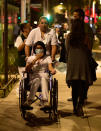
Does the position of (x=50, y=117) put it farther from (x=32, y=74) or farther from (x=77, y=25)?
(x=77, y=25)

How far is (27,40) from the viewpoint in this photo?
27.0 ft

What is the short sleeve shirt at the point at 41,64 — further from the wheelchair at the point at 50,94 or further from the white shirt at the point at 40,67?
the wheelchair at the point at 50,94

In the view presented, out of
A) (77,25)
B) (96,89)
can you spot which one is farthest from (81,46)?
(96,89)

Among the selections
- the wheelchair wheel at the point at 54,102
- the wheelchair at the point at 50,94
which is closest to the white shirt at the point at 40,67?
the wheelchair at the point at 50,94

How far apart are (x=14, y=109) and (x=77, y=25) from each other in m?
2.13

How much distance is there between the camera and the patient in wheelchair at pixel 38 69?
685 cm

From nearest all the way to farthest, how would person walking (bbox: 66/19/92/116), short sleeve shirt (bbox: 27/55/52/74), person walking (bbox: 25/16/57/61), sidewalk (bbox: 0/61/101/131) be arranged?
sidewalk (bbox: 0/61/101/131) < person walking (bbox: 66/19/92/116) < short sleeve shirt (bbox: 27/55/52/74) < person walking (bbox: 25/16/57/61)

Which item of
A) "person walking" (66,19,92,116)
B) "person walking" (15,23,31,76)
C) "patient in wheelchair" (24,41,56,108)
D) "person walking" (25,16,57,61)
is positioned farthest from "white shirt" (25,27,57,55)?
"person walking" (66,19,92,116)

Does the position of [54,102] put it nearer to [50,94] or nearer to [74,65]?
[50,94]

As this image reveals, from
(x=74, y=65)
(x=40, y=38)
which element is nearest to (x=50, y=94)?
(x=74, y=65)

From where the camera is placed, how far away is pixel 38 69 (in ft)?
23.8

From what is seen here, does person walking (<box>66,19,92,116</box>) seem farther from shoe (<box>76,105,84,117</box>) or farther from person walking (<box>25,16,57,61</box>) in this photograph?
person walking (<box>25,16,57,61</box>)

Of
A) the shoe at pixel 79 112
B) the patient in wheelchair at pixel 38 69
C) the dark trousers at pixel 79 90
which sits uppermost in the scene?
the patient in wheelchair at pixel 38 69

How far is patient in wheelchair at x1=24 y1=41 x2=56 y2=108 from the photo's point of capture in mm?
6852
